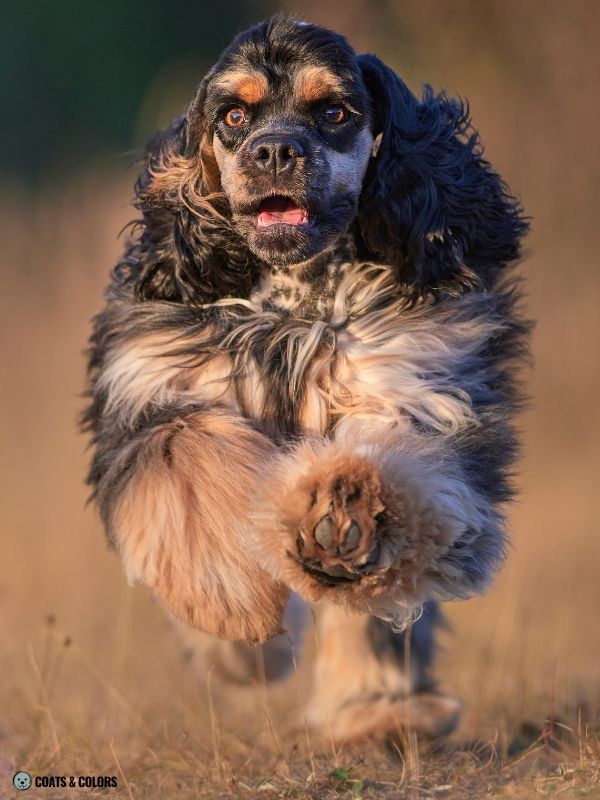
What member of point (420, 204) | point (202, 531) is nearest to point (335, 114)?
point (420, 204)

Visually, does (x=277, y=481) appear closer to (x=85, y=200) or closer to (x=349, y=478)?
(x=349, y=478)

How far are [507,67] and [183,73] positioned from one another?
352 centimetres

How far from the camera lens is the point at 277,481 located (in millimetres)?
3217

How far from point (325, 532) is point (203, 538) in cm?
53

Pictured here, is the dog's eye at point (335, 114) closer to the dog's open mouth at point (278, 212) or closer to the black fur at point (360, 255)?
the black fur at point (360, 255)

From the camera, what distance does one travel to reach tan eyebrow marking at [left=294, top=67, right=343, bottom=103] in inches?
140

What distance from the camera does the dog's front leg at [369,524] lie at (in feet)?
9.83

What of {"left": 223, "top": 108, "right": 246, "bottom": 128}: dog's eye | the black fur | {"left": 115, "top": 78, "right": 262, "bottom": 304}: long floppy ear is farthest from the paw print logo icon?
{"left": 223, "top": 108, "right": 246, "bottom": 128}: dog's eye

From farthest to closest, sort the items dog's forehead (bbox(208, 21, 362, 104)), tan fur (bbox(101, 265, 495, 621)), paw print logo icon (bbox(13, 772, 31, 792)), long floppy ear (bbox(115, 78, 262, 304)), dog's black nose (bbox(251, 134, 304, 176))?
long floppy ear (bbox(115, 78, 262, 304)), dog's forehead (bbox(208, 21, 362, 104)), dog's black nose (bbox(251, 134, 304, 176)), paw print logo icon (bbox(13, 772, 31, 792)), tan fur (bbox(101, 265, 495, 621))

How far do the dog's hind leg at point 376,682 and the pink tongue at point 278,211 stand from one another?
1.23 m

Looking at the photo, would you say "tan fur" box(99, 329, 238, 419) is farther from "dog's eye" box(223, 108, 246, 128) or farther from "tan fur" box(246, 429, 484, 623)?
"dog's eye" box(223, 108, 246, 128)

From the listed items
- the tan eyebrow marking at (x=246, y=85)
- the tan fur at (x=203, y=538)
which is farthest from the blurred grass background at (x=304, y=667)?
the tan eyebrow marking at (x=246, y=85)

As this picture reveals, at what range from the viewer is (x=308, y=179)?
3.49 metres

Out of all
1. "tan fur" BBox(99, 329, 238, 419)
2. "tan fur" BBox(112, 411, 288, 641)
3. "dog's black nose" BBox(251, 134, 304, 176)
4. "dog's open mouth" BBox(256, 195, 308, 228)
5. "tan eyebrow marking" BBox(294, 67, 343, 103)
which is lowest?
"tan fur" BBox(112, 411, 288, 641)
